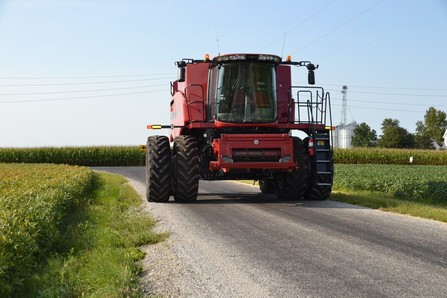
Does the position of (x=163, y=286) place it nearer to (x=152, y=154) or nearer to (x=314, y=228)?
(x=314, y=228)

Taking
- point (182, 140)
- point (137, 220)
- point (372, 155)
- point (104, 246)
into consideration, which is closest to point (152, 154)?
point (182, 140)

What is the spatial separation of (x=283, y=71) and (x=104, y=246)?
28.8ft

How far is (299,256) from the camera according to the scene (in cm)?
684

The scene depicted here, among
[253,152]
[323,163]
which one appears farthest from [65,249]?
[323,163]

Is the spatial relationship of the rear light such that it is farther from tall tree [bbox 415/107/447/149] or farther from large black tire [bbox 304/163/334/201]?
tall tree [bbox 415/107/447/149]

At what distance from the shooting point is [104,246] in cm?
774

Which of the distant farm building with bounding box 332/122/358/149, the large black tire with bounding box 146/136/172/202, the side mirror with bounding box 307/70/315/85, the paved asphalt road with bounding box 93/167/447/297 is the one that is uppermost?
the distant farm building with bounding box 332/122/358/149

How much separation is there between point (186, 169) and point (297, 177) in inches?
115

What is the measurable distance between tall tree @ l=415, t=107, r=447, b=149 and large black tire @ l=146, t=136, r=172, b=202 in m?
88.1

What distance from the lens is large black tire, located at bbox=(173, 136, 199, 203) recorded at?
13.8 meters

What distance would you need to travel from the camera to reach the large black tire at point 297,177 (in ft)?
47.3

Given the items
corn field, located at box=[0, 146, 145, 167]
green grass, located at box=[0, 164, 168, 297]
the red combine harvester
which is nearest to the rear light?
the red combine harvester

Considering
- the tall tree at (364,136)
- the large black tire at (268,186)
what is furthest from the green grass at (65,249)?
the tall tree at (364,136)

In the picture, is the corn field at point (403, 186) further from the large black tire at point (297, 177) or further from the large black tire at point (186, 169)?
the large black tire at point (186, 169)
